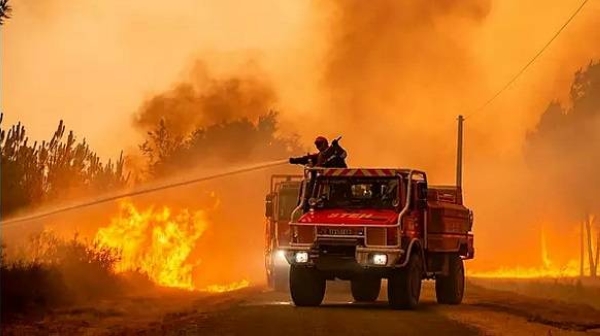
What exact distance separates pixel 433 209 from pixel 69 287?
448 inches

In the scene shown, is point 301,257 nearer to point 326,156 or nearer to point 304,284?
point 304,284

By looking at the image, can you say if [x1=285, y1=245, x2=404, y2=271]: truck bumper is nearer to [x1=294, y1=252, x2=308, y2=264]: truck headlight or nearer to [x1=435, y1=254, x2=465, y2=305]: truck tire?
[x1=294, y1=252, x2=308, y2=264]: truck headlight

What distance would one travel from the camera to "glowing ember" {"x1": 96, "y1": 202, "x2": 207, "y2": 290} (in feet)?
134

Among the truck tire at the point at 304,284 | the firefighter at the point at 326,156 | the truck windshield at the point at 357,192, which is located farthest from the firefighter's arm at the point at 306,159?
the truck tire at the point at 304,284

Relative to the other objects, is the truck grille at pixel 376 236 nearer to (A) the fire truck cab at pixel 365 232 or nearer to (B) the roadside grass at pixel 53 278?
(A) the fire truck cab at pixel 365 232

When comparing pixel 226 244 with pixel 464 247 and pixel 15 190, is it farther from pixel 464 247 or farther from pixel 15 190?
pixel 464 247

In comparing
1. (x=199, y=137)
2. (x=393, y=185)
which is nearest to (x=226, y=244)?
(x=199, y=137)

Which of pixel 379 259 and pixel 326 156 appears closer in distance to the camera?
pixel 379 259

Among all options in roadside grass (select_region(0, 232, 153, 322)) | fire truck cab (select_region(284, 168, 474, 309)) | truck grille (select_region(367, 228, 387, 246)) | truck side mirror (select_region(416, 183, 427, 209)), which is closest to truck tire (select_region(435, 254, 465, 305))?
fire truck cab (select_region(284, 168, 474, 309))

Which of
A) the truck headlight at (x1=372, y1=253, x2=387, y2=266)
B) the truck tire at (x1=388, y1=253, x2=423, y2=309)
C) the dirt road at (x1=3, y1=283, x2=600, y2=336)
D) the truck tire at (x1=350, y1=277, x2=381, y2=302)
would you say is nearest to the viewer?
the dirt road at (x1=3, y1=283, x2=600, y2=336)

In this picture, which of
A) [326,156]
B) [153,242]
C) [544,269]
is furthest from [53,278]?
[544,269]

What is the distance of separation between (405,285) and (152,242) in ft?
79.6

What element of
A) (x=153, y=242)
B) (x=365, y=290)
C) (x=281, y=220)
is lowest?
(x=365, y=290)

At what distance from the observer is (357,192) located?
20703 mm
